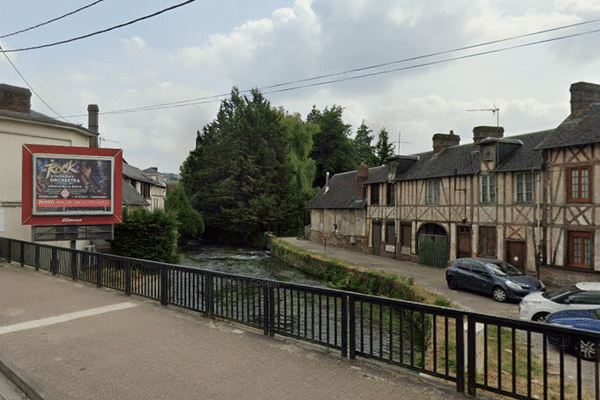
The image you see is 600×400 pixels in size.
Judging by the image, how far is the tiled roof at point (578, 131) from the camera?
16.1 metres

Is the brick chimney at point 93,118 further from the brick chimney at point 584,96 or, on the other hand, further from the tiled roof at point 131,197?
the brick chimney at point 584,96

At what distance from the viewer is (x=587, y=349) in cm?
412

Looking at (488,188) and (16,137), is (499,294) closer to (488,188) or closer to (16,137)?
(488,188)

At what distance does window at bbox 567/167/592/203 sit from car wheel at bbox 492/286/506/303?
5.52m

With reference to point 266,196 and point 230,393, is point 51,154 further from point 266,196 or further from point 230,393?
point 266,196

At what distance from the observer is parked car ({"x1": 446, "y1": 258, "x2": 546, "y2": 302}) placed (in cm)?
1428

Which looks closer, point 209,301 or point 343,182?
point 209,301

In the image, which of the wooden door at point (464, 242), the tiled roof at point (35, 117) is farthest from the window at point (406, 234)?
the tiled roof at point (35, 117)

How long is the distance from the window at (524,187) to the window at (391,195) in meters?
9.24

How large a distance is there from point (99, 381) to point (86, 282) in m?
7.30

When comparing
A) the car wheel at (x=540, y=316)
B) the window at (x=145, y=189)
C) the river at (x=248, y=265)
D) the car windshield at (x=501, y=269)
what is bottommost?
the river at (x=248, y=265)

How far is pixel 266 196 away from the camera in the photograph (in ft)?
148

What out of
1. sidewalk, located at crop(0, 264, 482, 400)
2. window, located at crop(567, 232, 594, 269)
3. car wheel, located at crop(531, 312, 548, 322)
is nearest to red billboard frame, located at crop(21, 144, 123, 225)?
sidewalk, located at crop(0, 264, 482, 400)

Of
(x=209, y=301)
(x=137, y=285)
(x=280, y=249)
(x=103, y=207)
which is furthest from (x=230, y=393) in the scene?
(x=280, y=249)
